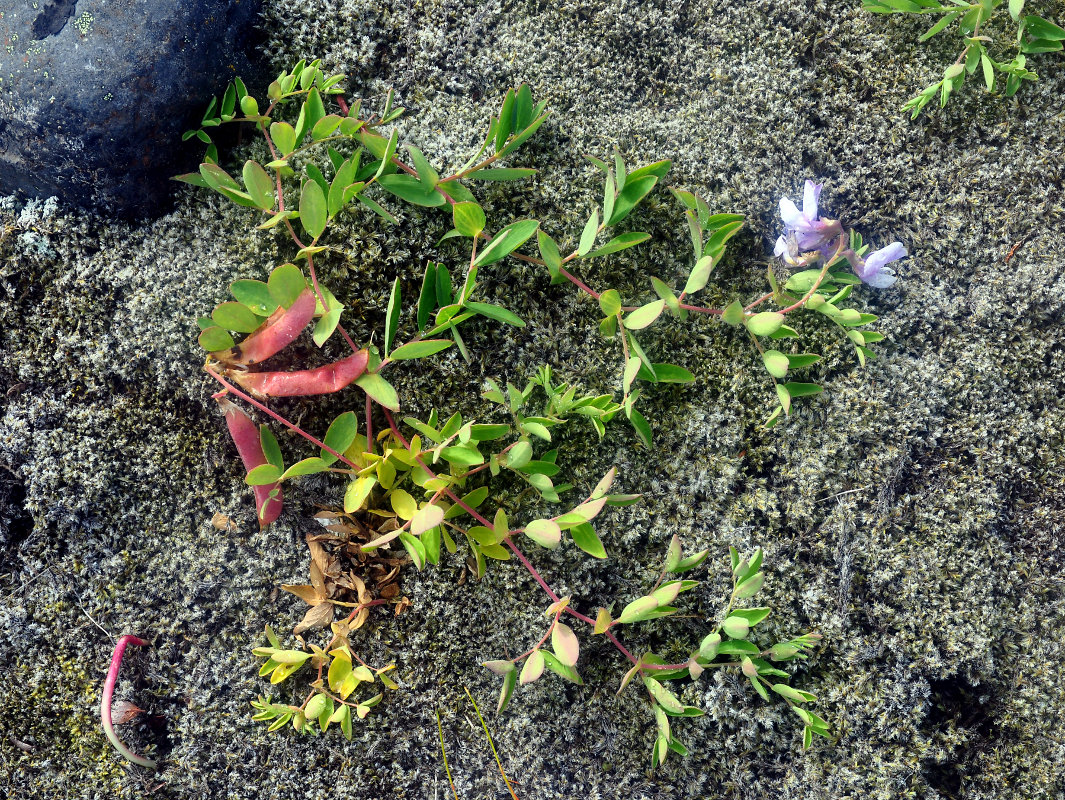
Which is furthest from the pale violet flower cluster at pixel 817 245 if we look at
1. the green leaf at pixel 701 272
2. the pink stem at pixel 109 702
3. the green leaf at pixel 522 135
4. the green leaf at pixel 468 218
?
the pink stem at pixel 109 702

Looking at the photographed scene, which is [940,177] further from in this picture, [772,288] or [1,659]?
[1,659]

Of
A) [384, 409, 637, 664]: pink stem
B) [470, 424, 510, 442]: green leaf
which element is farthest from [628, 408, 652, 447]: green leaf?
[384, 409, 637, 664]: pink stem

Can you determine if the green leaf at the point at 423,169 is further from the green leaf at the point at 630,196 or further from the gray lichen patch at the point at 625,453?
the green leaf at the point at 630,196

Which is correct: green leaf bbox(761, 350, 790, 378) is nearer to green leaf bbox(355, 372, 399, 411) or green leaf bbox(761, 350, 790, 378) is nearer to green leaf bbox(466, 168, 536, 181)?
green leaf bbox(466, 168, 536, 181)

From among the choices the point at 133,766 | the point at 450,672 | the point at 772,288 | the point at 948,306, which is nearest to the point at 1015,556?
the point at 948,306

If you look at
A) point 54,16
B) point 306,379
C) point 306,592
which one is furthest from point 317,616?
point 54,16

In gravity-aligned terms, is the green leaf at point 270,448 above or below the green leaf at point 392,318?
below
